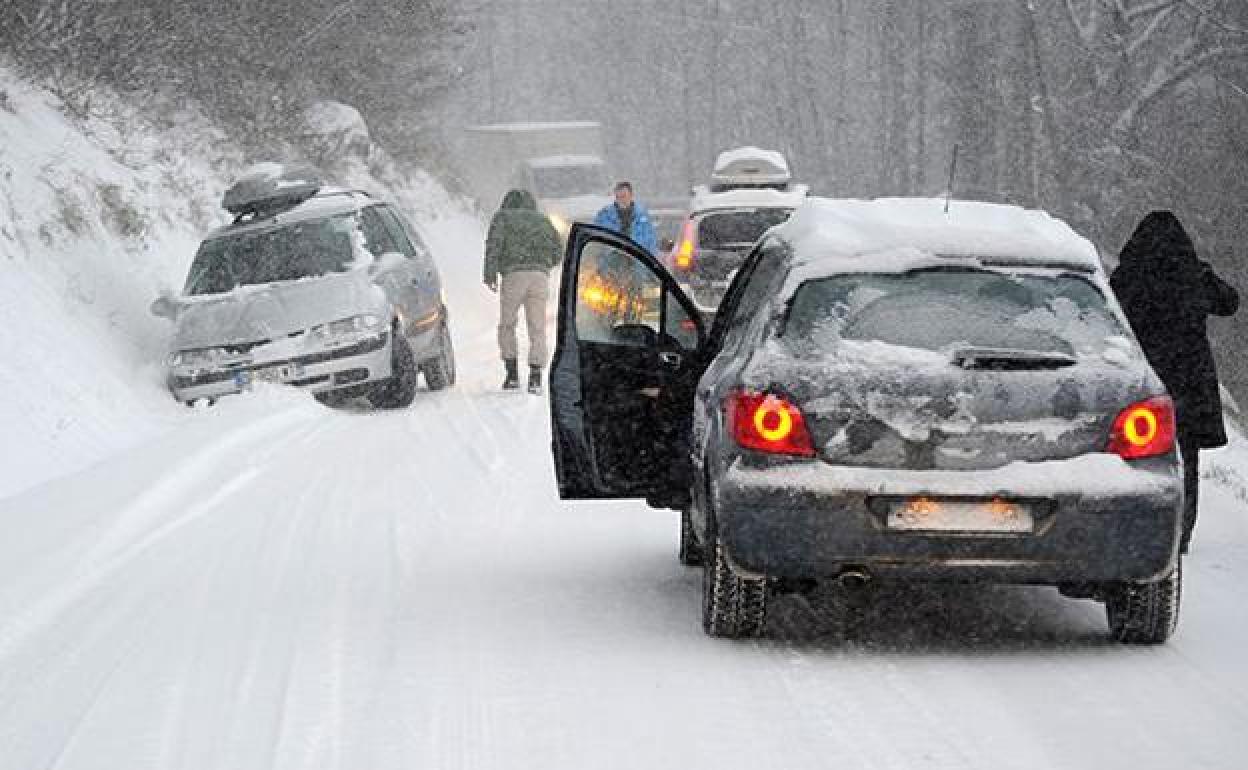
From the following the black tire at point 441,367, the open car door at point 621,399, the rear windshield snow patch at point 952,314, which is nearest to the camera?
the rear windshield snow patch at point 952,314

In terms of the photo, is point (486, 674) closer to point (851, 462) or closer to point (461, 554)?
Result: point (851, 462)

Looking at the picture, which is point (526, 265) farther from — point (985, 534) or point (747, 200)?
point (985, 534)

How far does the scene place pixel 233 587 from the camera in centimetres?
896

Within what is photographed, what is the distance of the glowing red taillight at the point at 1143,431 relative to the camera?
7371mm

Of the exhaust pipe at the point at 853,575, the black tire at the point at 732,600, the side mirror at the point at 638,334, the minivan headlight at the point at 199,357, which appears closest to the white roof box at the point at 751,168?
the minivan headlight at the point at 199,357

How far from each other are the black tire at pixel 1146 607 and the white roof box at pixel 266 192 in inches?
483

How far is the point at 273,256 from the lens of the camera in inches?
709

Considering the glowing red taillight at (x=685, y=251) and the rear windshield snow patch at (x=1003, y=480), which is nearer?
the rear windshield snow patch at (x=1003, y=480)

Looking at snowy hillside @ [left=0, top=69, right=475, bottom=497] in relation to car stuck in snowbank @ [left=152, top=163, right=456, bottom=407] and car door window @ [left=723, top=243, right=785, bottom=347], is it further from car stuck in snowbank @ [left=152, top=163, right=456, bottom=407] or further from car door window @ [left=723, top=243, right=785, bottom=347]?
car door window @ [left=723, top=243, right=785, bottom=347]

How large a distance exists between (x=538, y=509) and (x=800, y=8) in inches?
2550

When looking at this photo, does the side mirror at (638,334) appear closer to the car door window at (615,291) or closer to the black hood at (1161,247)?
the car door window at (615,291)

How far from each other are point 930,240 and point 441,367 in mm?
11999

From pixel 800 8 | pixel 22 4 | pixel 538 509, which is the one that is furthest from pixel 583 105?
pixel 538 509

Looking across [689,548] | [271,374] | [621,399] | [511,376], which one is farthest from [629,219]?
[621,399]
